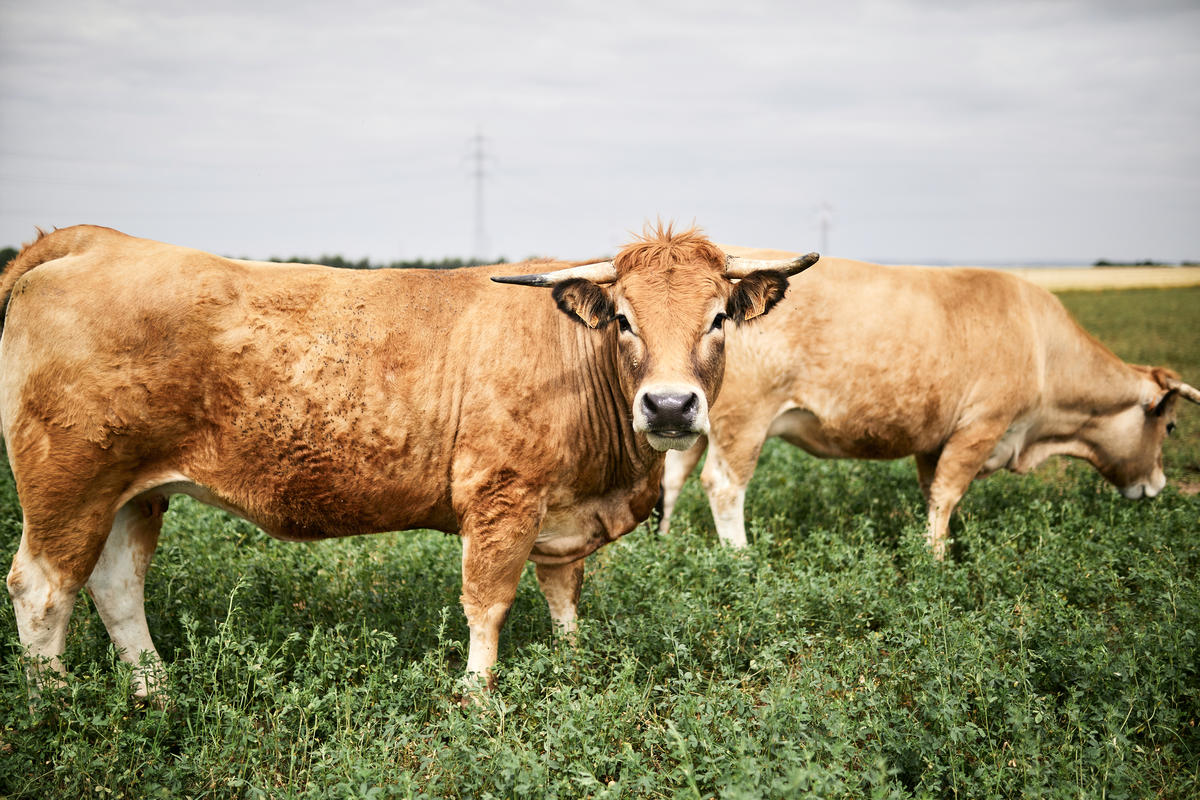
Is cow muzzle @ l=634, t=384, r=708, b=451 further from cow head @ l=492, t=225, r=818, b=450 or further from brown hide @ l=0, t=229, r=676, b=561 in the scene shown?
brown hide @ l=0, t=229, r=676, b=561

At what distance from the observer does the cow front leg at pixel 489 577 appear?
4773 mm

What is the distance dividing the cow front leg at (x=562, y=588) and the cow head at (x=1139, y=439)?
6.85 m

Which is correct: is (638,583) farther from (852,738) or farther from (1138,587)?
(1138,587)

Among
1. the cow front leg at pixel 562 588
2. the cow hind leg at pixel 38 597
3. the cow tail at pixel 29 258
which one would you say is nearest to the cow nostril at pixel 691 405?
the cow front leg at pixel 562 588

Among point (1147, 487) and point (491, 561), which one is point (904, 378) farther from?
point (491, 561)

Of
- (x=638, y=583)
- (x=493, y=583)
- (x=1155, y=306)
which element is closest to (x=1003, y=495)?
(x=638, y=583)

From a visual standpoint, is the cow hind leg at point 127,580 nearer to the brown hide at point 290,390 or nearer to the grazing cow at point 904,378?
the brown hide at point 290,390

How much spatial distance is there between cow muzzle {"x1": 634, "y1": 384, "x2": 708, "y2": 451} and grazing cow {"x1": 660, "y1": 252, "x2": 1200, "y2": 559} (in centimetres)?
356

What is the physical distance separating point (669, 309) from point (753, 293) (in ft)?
2.57

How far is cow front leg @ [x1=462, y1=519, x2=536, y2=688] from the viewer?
4.77 meters

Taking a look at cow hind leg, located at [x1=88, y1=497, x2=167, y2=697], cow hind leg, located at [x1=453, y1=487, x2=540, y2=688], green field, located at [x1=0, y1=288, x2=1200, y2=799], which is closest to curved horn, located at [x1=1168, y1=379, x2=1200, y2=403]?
green field, located at [x1=0, y1=288, x2=1200, y2=799]

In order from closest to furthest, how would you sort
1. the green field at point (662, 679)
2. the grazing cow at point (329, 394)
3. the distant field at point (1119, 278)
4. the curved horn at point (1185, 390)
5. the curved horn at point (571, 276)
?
the green field at point (662, 679) → the grazing cow at point (329, 394) → the curved horn at point (571, 276) → the curved horn at point (1185, 390) → the distant field at point (1119, 278)

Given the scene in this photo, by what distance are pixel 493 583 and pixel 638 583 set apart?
5.45 ft

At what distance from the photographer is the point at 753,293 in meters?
5.11
